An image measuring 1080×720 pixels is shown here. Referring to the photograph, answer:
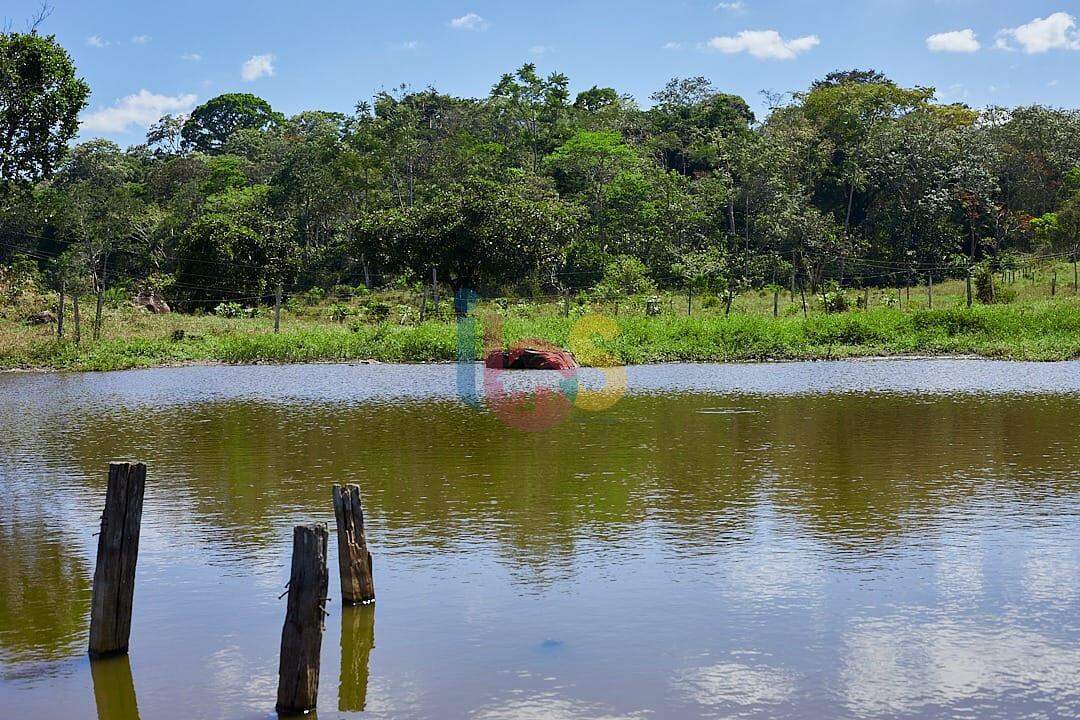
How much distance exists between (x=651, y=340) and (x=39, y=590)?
3428cm

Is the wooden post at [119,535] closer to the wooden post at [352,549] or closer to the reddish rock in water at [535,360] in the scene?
the wooden post at [352,549]

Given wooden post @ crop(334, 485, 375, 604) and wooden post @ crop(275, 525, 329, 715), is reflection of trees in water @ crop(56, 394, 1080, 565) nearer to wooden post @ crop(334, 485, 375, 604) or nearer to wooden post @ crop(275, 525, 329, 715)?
wooden post @ crop(334, 485, 375, 604)

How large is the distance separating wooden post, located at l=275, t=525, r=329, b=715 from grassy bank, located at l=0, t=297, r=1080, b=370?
33948 millimetres

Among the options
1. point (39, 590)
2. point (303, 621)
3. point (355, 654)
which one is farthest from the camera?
point (39, 590)

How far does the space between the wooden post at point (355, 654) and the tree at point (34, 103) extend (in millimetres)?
36163

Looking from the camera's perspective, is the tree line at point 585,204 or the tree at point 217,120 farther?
the tree at point 217,120

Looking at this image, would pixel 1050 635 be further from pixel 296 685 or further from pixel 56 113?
pixel 56 113

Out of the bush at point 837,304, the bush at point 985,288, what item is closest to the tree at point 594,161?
the bush at point 837,304

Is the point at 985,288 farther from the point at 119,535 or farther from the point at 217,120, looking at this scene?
the point at 217,120

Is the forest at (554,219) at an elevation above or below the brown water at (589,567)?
above

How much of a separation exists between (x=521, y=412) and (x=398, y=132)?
52.2 metres

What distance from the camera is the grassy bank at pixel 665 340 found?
4206 centimetres

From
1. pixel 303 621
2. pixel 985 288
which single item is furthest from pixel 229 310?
pixel 303 621

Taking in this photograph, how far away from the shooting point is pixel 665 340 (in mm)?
44000
